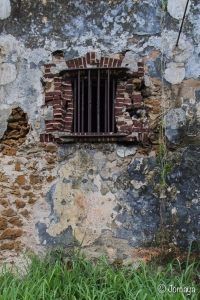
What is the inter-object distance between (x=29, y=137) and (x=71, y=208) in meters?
1.14

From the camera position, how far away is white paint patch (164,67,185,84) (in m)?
5.07

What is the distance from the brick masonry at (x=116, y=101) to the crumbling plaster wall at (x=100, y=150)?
110 mm

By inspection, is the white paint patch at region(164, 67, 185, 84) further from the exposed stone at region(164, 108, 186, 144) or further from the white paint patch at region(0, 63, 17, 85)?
the white paint patch at region(0, 63, 17, 85)

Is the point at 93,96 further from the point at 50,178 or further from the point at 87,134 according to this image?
the point at 50,178

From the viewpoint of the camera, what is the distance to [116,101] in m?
5.15

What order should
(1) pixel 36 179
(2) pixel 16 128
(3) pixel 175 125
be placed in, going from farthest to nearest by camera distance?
(2) pixel 16 128
(1) pixel 36 179
(3) pixel 175 125

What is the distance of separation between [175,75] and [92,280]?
2805 millimetres

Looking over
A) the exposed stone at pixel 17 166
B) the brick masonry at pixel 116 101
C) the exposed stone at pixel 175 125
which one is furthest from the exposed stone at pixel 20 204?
the exposed stone at pixel 175 125

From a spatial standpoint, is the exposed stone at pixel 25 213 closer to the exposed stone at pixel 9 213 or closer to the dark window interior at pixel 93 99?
the exposed stone at pixel 9 213

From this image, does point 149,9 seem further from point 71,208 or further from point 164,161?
point 71,208

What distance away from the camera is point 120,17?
17.1 ft

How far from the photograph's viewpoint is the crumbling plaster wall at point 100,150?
4875 mm

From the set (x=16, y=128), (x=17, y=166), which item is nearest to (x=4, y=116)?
(x=16, y=128)

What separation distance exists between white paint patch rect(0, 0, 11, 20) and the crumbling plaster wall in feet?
0.10
